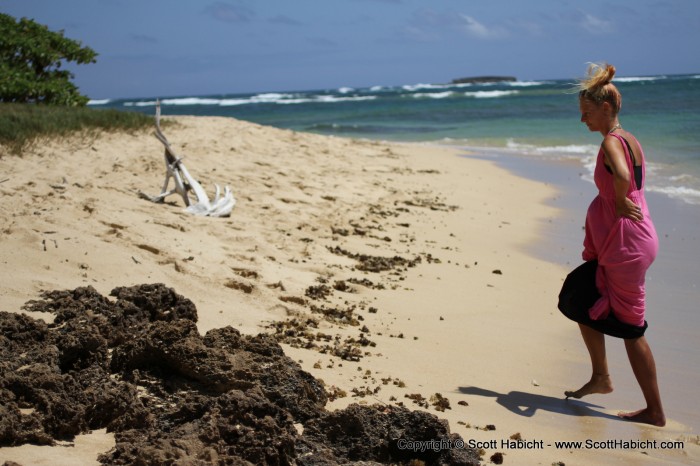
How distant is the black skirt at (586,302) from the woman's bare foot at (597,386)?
11.3 inches

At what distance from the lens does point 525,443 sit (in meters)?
3.46

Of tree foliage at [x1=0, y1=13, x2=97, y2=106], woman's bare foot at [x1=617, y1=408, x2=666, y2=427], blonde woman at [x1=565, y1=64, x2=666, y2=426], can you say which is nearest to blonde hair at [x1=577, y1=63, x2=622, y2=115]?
blonde woman at [x1=565, y1=64, x2=666, y2=426]

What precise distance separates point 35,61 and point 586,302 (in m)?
13.2

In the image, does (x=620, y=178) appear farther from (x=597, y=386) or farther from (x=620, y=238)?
(x=597, y=386)

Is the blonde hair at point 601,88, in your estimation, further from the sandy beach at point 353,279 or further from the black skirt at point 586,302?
the sandy beach at point 353,279

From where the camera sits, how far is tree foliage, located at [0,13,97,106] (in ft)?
42.6

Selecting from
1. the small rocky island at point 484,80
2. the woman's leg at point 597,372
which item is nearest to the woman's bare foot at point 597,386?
the woman's leg at point 597,372

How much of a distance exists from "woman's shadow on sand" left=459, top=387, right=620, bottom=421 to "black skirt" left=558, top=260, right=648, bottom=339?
0.45 m

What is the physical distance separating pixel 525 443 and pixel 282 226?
465 cm

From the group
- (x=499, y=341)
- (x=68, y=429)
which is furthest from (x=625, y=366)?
(x=68, y=429)

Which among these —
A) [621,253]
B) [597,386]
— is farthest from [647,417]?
[621,253]

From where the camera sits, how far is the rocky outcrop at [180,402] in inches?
111

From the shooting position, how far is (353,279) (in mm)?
6195

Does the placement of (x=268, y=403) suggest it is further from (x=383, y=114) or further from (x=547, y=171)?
(x=383, y=114)
